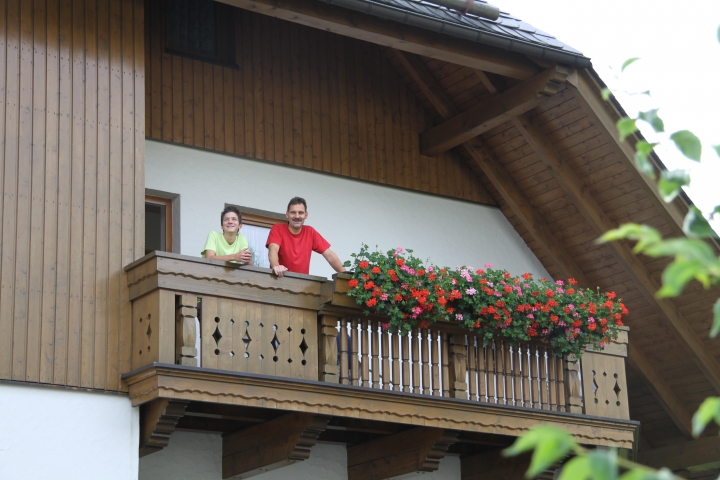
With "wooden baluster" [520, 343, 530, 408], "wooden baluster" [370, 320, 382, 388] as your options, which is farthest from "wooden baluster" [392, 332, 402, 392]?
"wooden baluster" [520, 343, 530, 408]

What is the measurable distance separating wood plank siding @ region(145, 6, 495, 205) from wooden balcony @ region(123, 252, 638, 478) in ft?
8.46

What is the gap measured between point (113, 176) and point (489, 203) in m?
5.79

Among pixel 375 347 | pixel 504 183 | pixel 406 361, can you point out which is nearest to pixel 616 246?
pixel 504 183

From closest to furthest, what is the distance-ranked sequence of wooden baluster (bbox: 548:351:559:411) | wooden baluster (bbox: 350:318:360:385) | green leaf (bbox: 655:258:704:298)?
green leaf (bbox: 655:258:704:298), wooden baluster (bbox: 350:318:360:385), wooden baluster (bbox: 548:351:559:411)

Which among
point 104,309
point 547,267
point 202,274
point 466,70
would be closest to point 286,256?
point 202,274

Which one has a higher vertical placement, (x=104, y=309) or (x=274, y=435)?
(x=104, y=309)

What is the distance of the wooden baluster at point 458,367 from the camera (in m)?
9.88

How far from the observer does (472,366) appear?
1012 cm

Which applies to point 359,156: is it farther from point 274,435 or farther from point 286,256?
point 274,435

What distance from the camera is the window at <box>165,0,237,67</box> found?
1131cm

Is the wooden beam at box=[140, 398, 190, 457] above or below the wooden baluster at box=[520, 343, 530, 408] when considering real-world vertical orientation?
below

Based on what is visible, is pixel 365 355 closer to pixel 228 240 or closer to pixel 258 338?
pixel 258 338

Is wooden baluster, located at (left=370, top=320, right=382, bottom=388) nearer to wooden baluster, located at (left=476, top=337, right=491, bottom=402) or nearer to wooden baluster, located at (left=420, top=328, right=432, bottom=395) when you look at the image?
wooden baluster, located at (left=420, top=328, right=432, bottom=395)

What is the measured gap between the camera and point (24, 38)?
346 inches
